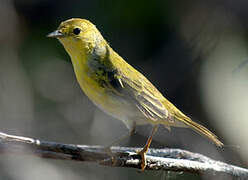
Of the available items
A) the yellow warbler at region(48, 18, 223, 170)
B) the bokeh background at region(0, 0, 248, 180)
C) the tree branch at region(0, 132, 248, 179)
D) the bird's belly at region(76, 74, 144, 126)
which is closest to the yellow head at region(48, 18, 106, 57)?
the yellow warbler at region(48, 18, 223, 170)

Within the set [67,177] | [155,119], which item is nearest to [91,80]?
[155,119]

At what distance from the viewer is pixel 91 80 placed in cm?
424

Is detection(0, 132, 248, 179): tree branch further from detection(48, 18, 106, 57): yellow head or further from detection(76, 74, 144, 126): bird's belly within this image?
detection(48, 18, 106, 57): yellow head

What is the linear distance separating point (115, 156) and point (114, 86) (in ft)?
2.84

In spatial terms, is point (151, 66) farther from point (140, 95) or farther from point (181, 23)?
point (140, 95)

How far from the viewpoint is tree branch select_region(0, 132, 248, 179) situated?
3182 millimetres

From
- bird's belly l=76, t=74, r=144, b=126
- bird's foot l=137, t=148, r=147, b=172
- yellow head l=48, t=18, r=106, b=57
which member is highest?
yellow head l=48, t=18, r=106, b=57

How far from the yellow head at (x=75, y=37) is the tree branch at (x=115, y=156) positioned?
1.18 metres

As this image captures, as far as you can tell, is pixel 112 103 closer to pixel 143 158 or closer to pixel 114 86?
pixel 114 86

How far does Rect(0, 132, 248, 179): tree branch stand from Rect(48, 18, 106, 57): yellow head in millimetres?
1185

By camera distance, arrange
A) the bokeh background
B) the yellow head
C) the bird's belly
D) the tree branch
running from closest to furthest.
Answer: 1. the tree branch
2. the bird's belly
3. the yellow head
4. the bokeh background

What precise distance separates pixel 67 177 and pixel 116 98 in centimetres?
229

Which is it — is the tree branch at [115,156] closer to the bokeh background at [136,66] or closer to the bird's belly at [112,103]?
the bird's belly at [112,103]

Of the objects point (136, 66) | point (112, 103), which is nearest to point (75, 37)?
point (112, 103)
